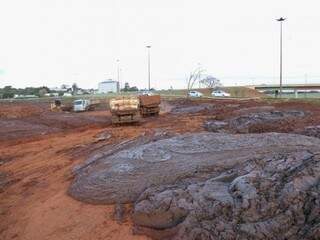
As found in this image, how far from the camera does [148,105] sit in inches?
1264

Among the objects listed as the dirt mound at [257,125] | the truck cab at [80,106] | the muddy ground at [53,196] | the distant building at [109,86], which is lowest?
the muddy ground at [53,196]

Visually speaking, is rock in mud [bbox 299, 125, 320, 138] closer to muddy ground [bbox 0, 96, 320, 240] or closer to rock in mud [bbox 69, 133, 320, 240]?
muddy ground [bbox 0, 96, 320, 240]

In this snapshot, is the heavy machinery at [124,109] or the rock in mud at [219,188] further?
the heavy machinery at [124,109]

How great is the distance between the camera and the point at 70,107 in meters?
50.8

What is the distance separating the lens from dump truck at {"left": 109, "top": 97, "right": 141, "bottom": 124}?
27.3 metres

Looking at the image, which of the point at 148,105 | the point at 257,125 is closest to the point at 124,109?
the point at 148,105

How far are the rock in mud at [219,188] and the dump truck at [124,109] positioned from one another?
1557 cm

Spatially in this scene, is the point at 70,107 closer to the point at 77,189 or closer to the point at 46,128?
the point at 46,128

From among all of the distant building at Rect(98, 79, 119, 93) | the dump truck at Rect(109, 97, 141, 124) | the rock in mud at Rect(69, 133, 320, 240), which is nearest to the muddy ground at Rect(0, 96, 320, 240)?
the rock in mud at Rect(69, 133, 320, 240)

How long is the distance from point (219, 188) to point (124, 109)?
64.0 ft

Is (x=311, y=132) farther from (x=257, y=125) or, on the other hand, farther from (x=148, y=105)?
(x=148, y=105)

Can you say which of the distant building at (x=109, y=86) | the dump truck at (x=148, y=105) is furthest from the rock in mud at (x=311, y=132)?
the distant building at (x=109, y=86)

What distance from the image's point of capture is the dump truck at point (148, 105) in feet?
105

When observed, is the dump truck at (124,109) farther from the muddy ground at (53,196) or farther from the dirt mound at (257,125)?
the dirt mound at (257,125)
